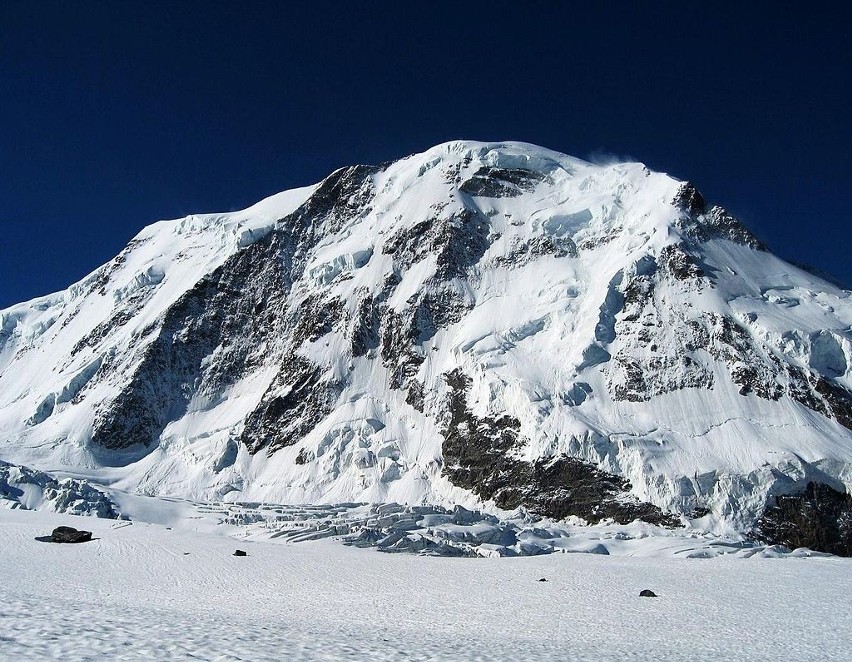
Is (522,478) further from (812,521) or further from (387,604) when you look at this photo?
(387,604)

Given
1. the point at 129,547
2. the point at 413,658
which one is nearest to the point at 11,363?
the point at 129,547

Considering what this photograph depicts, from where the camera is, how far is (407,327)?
93.8m

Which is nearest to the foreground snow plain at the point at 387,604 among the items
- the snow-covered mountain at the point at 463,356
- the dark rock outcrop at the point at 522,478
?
the dark rock outcrop at the point at 522,478

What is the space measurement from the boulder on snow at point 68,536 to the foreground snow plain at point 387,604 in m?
1.43

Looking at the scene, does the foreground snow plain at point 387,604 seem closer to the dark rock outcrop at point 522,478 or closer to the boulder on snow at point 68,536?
the boulder on snow at point 68,536

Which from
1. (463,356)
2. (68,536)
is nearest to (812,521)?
(463,356)

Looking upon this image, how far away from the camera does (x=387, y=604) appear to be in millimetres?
22203

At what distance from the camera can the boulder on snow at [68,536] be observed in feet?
120

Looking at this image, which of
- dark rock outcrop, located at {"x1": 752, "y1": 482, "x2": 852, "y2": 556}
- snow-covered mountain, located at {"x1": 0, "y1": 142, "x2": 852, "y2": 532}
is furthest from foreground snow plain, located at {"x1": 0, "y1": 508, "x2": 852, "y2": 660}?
snow-covered mountain, located at {"x1": 0, "y1": 142, "x2": 852, "y2": 532}

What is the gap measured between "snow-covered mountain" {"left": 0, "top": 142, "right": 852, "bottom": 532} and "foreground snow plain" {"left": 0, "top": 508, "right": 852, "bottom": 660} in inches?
874

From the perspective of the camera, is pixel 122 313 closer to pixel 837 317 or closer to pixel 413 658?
pixel 837 317

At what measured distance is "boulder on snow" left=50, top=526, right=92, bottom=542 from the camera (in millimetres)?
36656

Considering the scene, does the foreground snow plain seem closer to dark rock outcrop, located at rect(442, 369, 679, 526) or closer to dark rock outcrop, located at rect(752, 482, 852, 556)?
dark rock outcrop, located at rect(752, 482, 852, 556)

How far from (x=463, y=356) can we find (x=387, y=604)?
61.6 m
